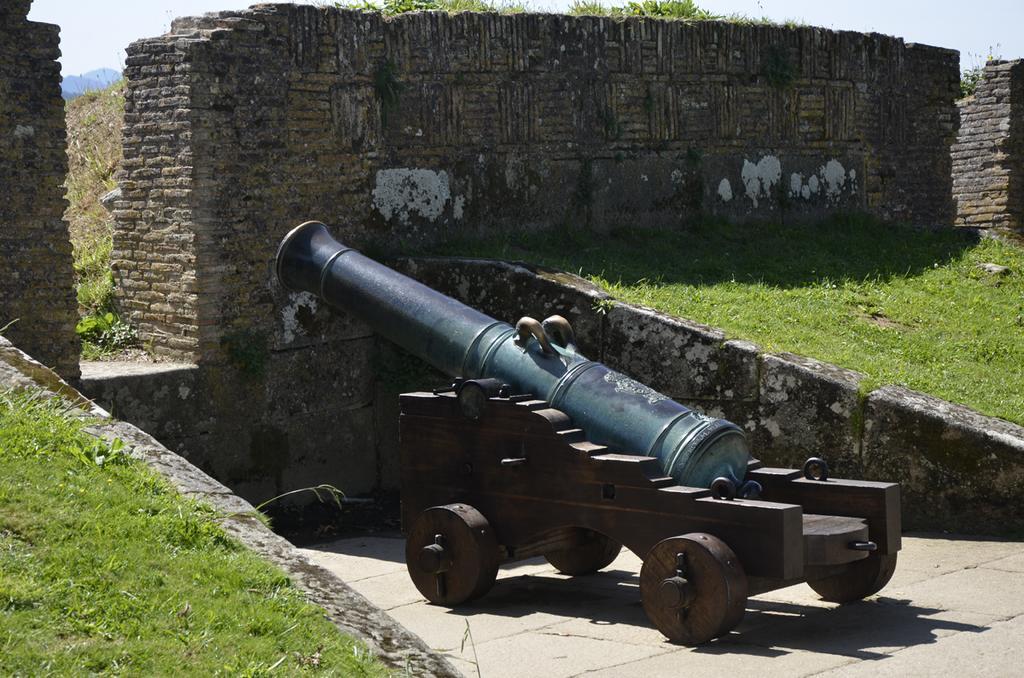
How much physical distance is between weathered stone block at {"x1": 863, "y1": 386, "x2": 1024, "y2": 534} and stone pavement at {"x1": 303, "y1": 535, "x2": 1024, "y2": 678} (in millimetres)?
169

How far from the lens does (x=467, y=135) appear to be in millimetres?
9930

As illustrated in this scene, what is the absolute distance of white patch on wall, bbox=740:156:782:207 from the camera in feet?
37.9

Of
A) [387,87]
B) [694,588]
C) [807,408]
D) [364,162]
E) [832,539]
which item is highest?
[387,87]

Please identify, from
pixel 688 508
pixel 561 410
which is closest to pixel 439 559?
pixel 561 410

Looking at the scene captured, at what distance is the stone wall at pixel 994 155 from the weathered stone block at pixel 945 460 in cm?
821

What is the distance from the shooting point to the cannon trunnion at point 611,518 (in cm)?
525

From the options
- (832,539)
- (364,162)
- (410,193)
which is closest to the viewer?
(832,539)

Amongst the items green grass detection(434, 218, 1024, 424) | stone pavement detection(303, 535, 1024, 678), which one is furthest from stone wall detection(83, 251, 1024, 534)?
stone pavement detection(303, 535, 1024, 678)

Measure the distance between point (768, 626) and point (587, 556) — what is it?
1420mm

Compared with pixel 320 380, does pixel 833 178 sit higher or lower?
higher

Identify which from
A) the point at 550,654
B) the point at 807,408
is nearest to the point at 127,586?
the point at 550,654

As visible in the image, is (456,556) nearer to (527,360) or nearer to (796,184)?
(527,360)

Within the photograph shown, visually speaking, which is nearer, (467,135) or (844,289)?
(844,289)

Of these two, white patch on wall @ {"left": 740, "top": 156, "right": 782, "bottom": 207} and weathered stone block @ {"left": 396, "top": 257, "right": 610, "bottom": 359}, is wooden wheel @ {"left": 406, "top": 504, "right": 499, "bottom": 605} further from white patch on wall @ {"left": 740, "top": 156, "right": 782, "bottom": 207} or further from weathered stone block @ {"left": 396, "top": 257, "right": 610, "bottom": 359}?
white patch on wall @ {"left": 740, "top": 156, "right": 782, "bottom": 207}
